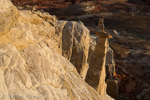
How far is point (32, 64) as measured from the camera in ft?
9.93

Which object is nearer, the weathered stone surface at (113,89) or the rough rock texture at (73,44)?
the rough rock texture at (73,44)

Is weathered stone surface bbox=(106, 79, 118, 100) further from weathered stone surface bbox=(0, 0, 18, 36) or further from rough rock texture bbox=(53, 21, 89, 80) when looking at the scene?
weathered stone surface bbox=(0, 0, 18, 36)

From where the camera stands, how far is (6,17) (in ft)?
10.1

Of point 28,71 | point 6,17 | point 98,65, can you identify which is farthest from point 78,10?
point 28,71

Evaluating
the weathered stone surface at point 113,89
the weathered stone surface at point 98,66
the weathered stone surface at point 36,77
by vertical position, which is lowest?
the weathered stone surface at point 113,89

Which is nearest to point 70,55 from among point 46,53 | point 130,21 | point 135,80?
point 46,53

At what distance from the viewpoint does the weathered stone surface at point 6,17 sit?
2.94 meters

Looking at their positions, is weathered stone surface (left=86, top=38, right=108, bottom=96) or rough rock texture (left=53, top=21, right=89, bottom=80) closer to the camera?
weathered stone surface (left=86, top=38, right=108, bottom=96)

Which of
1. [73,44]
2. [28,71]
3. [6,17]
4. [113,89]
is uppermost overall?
[6,17]

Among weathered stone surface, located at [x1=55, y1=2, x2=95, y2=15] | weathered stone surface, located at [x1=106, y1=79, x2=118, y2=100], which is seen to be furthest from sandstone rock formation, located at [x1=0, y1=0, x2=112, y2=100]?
weathered stone surface, located at [x1=55, y1=2, x2=95, y2=15]

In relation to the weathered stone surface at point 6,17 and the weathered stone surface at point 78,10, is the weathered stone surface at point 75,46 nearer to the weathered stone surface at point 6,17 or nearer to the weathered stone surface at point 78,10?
the weathered stone surface at point 6,17

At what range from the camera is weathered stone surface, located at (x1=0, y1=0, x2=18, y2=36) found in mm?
2936

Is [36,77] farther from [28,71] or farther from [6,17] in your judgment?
[6,17]

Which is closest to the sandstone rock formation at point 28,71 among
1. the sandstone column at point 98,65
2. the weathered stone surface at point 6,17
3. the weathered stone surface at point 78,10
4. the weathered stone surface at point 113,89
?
the weathered stone surface at point 6,17
